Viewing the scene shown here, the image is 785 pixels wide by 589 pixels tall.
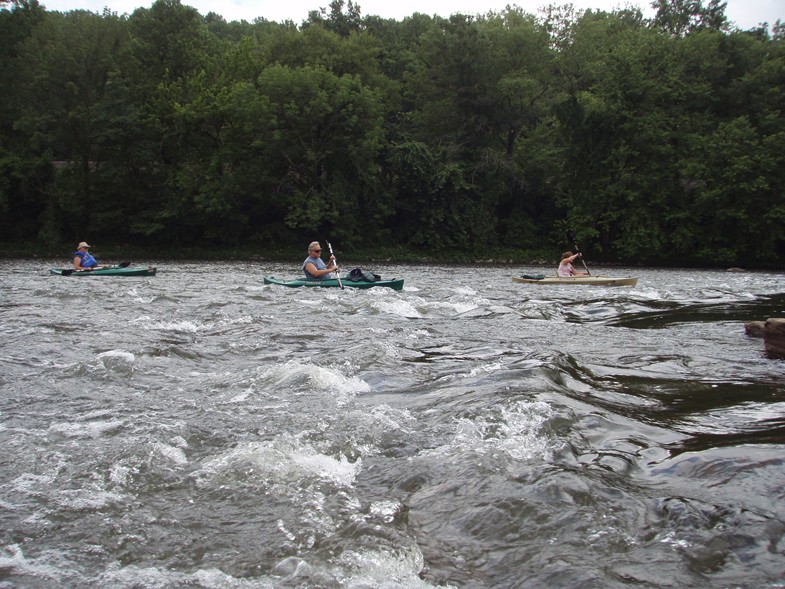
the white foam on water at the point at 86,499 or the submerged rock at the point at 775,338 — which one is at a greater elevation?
the submerged rock at the point at 775,338

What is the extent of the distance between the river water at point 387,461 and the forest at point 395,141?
90.8 ft

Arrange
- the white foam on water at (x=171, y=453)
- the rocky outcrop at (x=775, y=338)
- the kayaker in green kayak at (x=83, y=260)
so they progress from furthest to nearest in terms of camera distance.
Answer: the kayaker in green kayak at (x=83, y=260) < the rocky outcrop at (x=775, y=338) < the white foam on water at (x=171, y=453)

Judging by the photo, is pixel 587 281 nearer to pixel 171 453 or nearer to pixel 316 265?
pixel 316 265

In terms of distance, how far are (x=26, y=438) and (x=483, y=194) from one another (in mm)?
36934

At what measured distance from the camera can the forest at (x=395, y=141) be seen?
117 ft

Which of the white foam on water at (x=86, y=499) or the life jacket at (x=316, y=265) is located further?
→ the life jacket at (x=316, y=265)

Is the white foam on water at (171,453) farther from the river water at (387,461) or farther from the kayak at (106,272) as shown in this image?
the kayak at (106,272)

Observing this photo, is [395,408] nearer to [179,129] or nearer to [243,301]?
[243,301]

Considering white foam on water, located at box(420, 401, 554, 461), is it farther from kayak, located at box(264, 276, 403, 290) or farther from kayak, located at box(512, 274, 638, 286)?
kayak, located at box(512, 274, 638, 286)

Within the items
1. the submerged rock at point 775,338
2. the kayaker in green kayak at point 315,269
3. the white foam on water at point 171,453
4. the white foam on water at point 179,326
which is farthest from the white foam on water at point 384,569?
the kayaker in green kayak at point 315,269

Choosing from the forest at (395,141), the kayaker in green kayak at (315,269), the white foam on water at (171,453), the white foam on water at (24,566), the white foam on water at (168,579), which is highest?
the forest at (395,141)

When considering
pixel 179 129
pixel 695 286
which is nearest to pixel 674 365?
pixel 695 286

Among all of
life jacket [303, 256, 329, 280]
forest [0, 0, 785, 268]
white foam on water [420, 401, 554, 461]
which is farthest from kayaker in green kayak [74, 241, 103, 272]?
white foam on water [420, 401, 554, 461]

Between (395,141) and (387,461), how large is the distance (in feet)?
121
